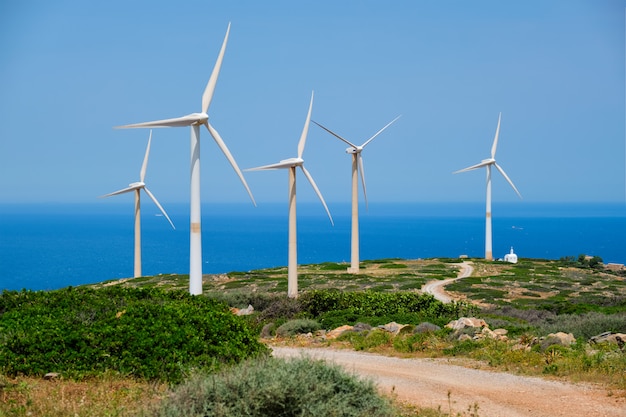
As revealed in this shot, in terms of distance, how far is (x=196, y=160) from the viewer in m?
31.1

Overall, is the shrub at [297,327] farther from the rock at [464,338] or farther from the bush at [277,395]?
the bush at [277,395]

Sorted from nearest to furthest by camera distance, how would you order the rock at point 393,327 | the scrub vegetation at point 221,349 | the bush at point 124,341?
1. the scrub vegetation at point 221,349
2. the bush at point 124,341
3. the rock at point 393,327

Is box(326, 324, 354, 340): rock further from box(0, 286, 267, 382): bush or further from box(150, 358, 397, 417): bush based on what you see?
box(150, 358, 397, 417): bush

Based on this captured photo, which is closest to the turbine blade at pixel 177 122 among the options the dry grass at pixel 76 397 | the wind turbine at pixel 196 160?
the wind turbine at pixel 196 160

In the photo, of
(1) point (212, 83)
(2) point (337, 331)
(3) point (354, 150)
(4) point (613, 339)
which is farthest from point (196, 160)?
(3) point (354, 150)

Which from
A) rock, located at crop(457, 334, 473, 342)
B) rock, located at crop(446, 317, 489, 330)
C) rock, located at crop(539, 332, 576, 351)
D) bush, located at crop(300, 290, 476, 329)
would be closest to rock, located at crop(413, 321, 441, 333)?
rock, located at crop(446, 317, 489, 330)

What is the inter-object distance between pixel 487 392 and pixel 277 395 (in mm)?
6521

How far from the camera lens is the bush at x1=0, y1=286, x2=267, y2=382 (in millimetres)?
13281

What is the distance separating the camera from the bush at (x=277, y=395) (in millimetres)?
9688

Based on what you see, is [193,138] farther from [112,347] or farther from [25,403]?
[25,403]

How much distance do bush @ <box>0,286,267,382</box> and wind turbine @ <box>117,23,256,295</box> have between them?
13.6 m

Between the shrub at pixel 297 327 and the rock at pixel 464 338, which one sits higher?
the rock at pixel 464 338

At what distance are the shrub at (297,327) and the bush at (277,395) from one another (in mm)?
13903

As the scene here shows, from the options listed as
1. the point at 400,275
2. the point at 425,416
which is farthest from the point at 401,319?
the point at 400,275
